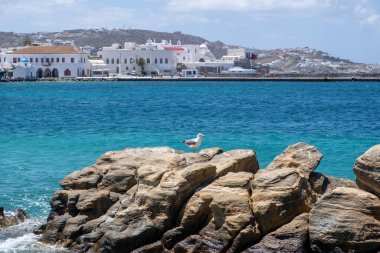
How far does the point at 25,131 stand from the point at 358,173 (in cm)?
2294

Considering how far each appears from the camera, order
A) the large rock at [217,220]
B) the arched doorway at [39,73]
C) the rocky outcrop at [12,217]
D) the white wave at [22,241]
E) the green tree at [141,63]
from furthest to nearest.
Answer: the green tree at [141,63], the arched doorway at [39,73], the rocky outcrop at [12,217], the white wave at [22,241], the large rock at [217,220]

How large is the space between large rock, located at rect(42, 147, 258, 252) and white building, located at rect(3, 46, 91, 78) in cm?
10531

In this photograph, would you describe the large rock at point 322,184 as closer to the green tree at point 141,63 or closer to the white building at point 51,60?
the white building at point 51,60

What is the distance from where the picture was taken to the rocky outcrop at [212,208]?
11.9m

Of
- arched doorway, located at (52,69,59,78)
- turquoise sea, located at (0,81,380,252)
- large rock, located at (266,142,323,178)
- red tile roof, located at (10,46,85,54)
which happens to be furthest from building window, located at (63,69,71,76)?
large rock, located at (266,142,323,178)

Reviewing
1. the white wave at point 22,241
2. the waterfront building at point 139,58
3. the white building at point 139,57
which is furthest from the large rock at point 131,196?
the white building at point 139,57

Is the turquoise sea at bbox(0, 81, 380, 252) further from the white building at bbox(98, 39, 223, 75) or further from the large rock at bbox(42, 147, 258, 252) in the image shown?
the white building at bbox(98, 39, 223, 75)

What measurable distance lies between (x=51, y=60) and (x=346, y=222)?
365ft

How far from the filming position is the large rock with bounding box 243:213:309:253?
1194cm

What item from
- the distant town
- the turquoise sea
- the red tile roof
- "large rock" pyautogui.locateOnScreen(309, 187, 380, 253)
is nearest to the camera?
"large rock" pyautogui.locateOnScreen(309, 187, 380, 253)

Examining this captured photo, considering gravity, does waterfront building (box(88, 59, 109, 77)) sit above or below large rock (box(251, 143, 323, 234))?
below

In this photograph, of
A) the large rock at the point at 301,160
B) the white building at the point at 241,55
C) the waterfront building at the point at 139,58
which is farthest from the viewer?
the white building at the point at 241,55

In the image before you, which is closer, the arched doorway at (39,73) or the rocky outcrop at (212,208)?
the rocky outcrop at (212,208)

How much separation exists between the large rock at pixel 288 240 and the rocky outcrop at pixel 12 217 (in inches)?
225
